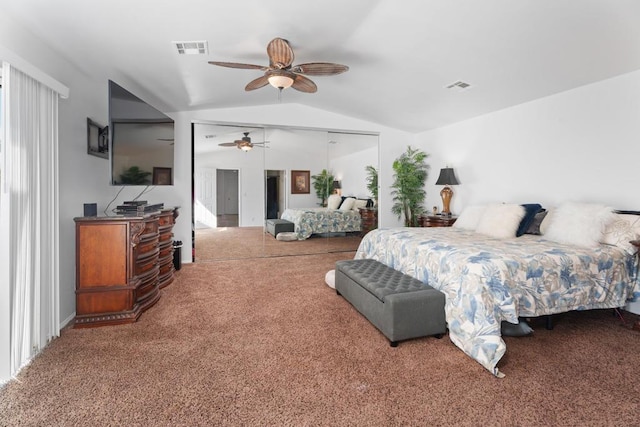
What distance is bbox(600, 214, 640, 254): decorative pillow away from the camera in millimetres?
2771

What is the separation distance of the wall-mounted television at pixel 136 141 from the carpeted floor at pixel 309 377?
4.83 feet

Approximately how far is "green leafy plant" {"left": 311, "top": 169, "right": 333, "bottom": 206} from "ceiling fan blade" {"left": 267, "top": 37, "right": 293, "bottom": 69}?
3.11 meters

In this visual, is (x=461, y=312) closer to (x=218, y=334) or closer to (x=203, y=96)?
(x=218, y=334)

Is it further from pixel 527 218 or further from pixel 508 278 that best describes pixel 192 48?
pixel 527 218

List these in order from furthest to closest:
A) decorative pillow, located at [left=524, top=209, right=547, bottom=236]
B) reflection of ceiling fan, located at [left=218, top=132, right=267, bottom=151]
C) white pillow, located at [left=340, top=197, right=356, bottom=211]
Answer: white pillow, located at [left=340, top=197, right=356, bottom=211]
reflection of ceiling fan, located at [left=218, top=132, right=267, bottom=151]
decorative pillow, located at [left=524, top=209, right=547, bottom=236]

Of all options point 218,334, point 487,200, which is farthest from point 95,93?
point 487,200

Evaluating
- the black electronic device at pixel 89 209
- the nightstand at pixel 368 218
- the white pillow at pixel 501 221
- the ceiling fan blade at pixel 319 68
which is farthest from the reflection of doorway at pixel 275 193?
the white pillow at pixel 501 221

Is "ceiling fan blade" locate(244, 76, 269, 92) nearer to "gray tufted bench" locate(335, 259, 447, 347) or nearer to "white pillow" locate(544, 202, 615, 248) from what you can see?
"gray tufted bench" locate(335, 259, 447, 347)

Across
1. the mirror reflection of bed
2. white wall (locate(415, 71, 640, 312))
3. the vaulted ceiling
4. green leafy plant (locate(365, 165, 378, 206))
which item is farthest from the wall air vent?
green leafy plant (locate(365, 165, 378, 206))

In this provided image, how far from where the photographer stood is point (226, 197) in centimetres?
541

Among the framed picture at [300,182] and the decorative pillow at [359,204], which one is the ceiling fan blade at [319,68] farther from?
the decorative pillow at [359,204]

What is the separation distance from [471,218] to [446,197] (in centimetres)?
142

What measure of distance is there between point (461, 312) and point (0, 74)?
359 cm

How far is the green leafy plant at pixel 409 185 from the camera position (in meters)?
6.11
